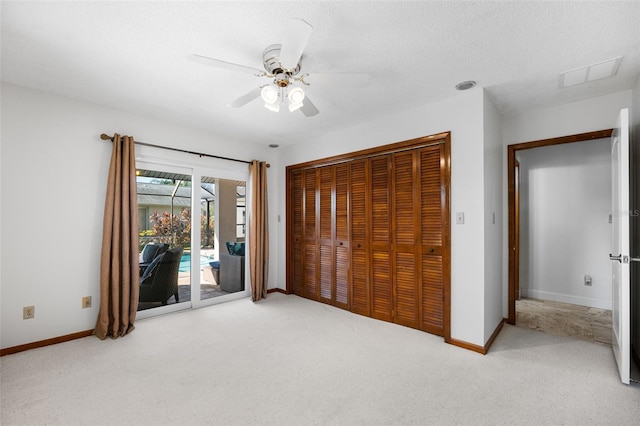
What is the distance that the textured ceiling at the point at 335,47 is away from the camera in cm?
171

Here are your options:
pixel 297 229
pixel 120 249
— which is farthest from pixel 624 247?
pixel 120 249

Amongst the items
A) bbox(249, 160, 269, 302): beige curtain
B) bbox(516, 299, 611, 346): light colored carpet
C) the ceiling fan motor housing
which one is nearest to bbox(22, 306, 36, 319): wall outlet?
bbox(249, 160, 269, 302): beige curtain

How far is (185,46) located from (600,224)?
530 cm

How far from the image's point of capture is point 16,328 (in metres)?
2.70

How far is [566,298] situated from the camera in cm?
419

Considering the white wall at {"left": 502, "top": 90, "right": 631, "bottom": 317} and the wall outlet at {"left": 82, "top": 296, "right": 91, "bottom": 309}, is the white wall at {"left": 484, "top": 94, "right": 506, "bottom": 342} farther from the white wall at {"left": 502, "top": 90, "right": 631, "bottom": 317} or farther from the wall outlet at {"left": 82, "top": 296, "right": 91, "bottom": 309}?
the wall outlet at {"left": 82, "top": 296, "right": 91, "bottom": 309}

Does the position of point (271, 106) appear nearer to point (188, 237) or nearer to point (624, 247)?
point (188, 237)

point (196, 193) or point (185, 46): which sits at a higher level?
point (185, 46)

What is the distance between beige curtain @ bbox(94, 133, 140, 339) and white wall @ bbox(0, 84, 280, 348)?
0.58ft

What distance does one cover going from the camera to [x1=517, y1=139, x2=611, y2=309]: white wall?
3.97m

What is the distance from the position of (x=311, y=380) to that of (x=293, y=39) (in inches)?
90.5

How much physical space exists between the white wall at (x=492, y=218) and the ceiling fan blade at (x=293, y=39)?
6.65 ft

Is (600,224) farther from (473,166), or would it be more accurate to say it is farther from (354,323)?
(354,323)

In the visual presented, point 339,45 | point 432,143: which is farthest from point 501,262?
point 339,45
